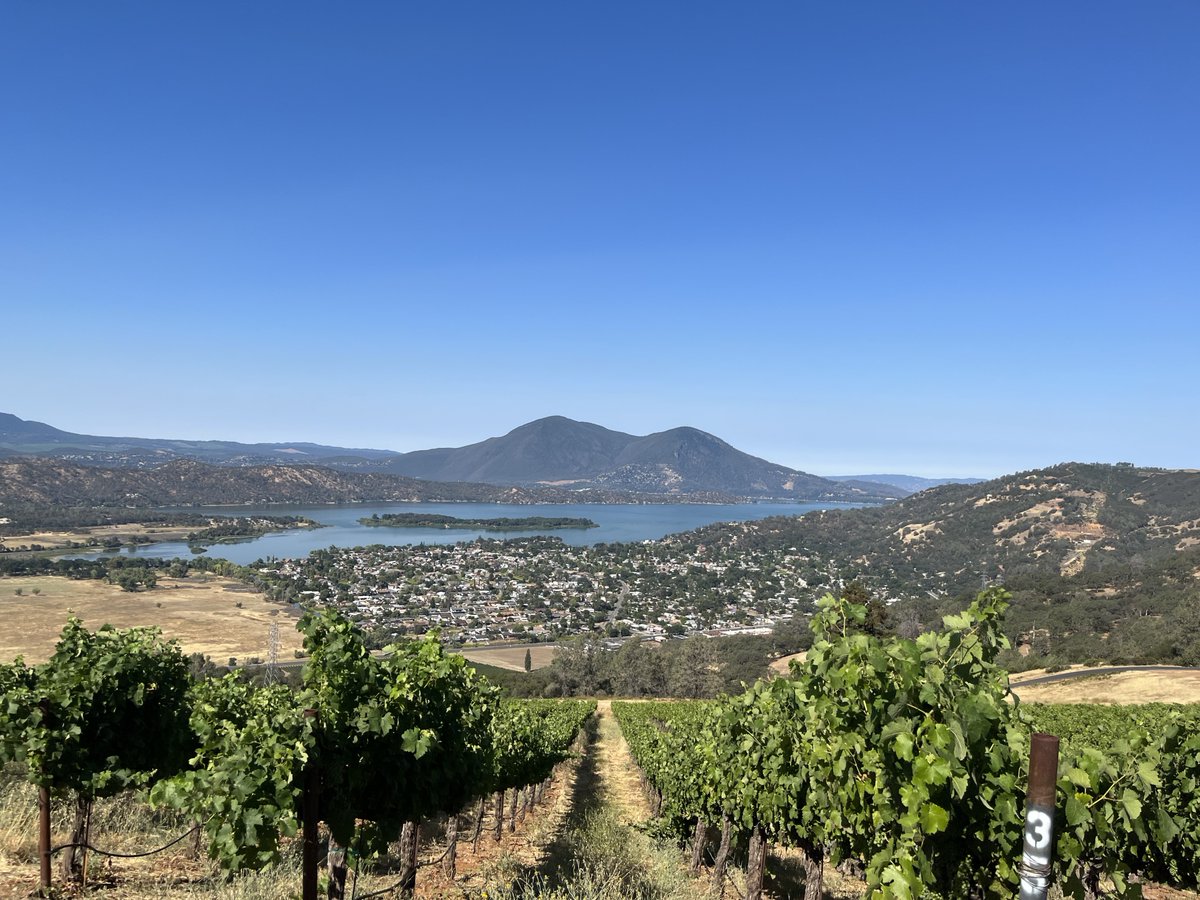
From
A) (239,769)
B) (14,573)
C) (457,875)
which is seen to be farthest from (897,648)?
(14,573)

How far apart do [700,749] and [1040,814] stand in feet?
29.5

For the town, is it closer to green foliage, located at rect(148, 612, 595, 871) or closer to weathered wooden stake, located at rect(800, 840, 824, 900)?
weathered wooden stake, located at rect(800, 840, 824, 900)

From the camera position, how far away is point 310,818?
5238mm

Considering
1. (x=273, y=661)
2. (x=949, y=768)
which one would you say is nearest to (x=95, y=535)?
(x=273, y=661)

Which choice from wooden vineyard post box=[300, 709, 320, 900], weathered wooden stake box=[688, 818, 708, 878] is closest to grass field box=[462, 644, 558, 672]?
weathered wooden stake box=[688, 818, 708, 878]

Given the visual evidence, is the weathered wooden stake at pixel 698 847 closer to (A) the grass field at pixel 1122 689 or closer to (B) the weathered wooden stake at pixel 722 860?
(B) the weathered wooden stake at pixel 722 860

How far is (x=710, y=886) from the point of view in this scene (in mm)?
10555

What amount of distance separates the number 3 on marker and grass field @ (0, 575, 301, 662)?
65214 mm

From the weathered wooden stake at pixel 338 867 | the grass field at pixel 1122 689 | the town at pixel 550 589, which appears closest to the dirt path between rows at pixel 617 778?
the weathered wooden stake at pixel 338 867

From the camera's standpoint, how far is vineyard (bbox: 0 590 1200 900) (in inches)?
160

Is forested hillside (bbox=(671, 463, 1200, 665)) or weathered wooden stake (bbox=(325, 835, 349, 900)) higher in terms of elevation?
weathered wooden stake (bbox=(325, 835, 349, 900))

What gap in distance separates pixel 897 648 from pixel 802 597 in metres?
111

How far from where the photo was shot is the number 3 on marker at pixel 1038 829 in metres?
2.71

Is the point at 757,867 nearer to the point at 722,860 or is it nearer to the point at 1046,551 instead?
the point at 722,860
